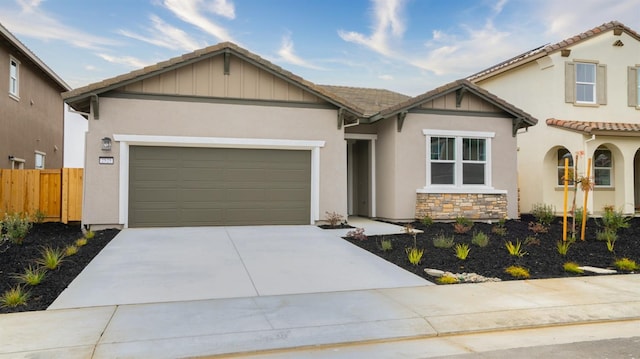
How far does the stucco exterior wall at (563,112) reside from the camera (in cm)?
1652

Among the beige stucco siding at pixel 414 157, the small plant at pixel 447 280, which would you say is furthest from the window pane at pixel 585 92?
the small plant at pixel 447 280

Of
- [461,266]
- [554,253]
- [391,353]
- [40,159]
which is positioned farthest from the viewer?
[40,159]

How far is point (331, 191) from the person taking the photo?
42.9 ft

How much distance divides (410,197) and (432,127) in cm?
232

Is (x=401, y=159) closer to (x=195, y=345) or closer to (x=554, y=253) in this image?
(x=554, y=253)

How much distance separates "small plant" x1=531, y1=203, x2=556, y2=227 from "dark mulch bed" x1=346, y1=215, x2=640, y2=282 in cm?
224

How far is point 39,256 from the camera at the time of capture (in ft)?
27.9

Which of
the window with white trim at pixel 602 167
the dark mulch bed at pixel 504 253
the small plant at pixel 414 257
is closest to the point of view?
the dark mulch bed at pixel 504 253

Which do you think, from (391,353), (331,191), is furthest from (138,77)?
(391,353)

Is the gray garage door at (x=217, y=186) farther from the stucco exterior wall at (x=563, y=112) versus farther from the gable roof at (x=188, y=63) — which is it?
the stucco exterior wall at (x=563, y=112)

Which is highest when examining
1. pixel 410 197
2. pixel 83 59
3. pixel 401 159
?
pixel 83 59

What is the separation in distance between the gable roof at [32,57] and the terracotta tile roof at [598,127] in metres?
18.6

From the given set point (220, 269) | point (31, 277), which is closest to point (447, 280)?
point (220, 269)

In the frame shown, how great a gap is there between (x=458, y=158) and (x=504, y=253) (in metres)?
5.62
